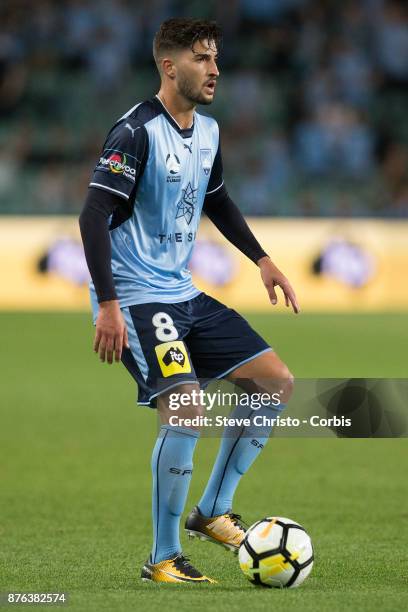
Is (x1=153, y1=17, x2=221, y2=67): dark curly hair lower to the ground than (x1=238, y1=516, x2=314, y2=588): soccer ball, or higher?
higher

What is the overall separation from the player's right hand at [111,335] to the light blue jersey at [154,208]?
28cm

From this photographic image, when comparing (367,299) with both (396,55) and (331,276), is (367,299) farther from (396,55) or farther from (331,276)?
(396,55)

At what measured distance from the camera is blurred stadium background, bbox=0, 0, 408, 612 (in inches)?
230

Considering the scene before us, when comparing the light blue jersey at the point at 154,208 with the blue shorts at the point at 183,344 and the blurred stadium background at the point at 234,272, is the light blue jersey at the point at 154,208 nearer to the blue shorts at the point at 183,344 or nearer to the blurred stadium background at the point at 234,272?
the blue shorts at the point at 183,344

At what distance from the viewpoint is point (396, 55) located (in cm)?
2122

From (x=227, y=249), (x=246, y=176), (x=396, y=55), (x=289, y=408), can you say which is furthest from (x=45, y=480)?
(x=396, y=55)

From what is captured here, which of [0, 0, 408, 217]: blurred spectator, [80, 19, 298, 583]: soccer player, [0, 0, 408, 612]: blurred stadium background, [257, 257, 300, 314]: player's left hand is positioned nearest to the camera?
[80, 19, 298, 583]: soccer player

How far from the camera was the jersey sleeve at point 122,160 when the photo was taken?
505 cm

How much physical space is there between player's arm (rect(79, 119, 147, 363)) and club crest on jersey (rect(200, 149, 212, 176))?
0.37m

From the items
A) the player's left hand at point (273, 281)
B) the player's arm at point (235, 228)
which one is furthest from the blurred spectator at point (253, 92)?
the player's left hand at point (273, 281)

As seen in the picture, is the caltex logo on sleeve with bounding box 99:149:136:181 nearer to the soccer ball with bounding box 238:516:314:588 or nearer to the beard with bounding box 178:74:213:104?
the beard with bounding box 178:74:213:104

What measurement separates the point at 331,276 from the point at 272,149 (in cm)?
317

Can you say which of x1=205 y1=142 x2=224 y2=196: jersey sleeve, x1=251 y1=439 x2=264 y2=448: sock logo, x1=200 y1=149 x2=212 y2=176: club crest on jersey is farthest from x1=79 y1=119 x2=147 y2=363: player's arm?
x1=251 y1=439 x2=264 y2=448: sock logo

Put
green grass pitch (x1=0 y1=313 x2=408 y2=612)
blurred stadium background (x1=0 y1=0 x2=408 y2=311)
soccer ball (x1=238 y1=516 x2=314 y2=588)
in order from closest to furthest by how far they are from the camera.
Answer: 1. green grass pitch (x1=0 y1=313 x2=408 y2=612)
2. soccer ball (x1=238 y1=516 x2=314 y2=588)
3. blurred stadium background (x1=0 y1=0 x2=408 y2=311)
